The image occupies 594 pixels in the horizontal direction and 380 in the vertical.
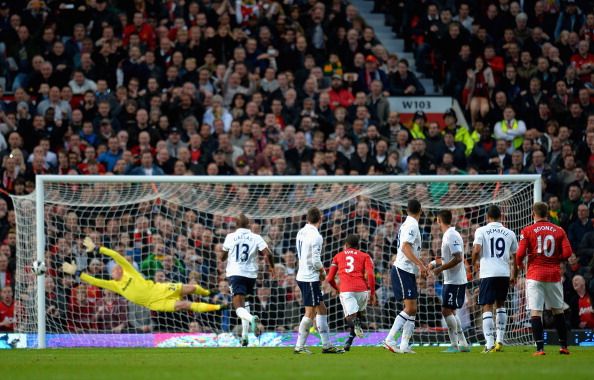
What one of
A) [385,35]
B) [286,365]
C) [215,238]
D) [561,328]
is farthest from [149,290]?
[385,35]

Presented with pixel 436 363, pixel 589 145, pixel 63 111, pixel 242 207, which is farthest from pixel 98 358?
pixel 589 145

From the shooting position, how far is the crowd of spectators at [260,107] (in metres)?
20.6

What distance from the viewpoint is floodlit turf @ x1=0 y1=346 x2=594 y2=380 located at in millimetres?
11836

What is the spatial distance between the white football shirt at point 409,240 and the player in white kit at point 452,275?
0.84 metres

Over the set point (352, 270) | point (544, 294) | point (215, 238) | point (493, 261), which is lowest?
point (544, 294)

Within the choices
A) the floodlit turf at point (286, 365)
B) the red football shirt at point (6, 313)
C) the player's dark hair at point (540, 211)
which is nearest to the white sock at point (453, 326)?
the floodlit turf at point (286, 365)

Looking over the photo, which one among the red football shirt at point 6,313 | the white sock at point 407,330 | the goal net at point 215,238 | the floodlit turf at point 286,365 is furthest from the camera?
the goal net at point 215,238

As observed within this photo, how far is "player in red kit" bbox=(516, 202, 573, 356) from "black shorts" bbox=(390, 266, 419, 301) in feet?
4.65

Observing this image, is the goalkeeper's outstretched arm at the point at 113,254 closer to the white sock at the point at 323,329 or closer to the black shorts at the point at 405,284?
the white sock at the point at 323,329

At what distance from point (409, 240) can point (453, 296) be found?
5.35ft

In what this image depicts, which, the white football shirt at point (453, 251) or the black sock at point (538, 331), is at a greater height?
the white football shirt at point (453, 251)

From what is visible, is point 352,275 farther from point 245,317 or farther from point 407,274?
point 245,317

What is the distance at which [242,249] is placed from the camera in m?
18.0

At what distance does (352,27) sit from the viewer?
86.3 ft
